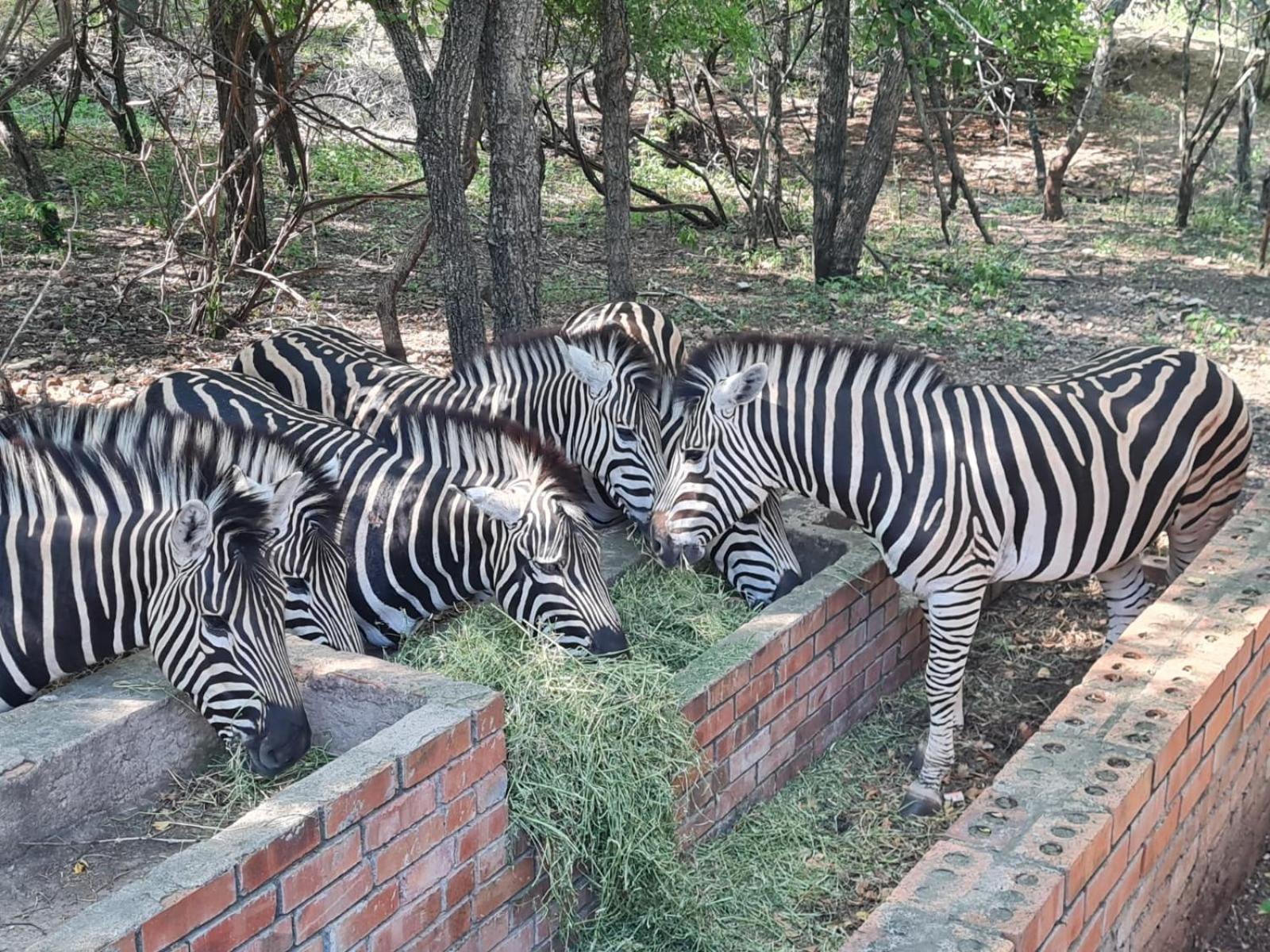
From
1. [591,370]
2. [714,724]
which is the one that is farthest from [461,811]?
[591,370]

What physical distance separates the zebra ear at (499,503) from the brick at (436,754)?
1.12 m

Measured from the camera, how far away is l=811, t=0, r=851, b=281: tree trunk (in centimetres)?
1170

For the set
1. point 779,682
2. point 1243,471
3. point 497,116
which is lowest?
point 779,682

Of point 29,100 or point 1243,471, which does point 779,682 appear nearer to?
point 1243,471

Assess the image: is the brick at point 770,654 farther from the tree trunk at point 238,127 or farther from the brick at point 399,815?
the tree trunk at point 238,127

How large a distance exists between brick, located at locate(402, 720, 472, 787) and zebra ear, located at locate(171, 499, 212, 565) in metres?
0.97

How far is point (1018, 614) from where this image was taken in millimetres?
6273

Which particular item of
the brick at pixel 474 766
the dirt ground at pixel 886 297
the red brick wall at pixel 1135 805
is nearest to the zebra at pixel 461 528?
the brick at pixel 474 766

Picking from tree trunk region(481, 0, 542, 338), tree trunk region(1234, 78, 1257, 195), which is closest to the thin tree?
tree trunk region(481, 0, 542, 338)

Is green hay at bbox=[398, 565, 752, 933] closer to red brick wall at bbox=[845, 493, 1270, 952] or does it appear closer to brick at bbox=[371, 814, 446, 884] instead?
brick at bbox=[371, 814, 446, 884]

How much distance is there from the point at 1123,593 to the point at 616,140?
17.6 ft

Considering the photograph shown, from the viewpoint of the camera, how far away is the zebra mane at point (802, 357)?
5.06 m

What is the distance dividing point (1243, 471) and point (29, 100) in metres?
17.8

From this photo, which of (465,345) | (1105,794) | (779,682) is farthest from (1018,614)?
(465,345)
